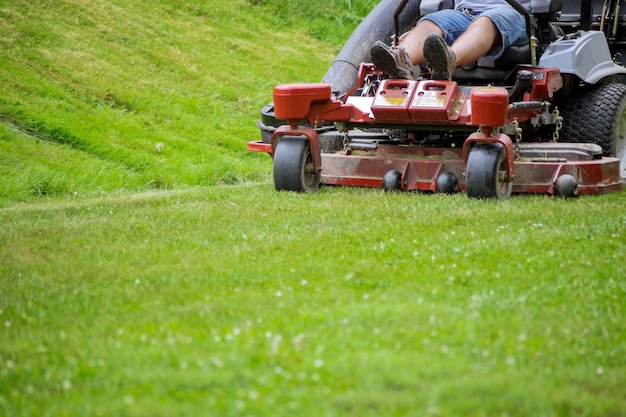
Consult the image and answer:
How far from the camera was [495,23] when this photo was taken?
25.3 ft

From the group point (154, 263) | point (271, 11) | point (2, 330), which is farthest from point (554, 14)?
point (271, 11)

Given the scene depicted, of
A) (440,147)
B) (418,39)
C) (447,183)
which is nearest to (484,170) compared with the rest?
(447,183)

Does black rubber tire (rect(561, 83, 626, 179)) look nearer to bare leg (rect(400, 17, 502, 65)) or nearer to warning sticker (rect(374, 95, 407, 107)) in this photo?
bare leg (rect(400, 17, 502, 65))

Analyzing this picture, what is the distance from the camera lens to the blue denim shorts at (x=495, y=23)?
777cm

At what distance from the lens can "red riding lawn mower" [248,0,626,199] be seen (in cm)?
705

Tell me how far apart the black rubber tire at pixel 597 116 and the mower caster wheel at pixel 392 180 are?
5.81 feet

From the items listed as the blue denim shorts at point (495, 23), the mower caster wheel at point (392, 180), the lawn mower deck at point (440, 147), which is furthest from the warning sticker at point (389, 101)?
the blue denim shorts at point (495, 23)

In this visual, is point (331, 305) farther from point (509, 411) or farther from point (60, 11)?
point (60, 11)


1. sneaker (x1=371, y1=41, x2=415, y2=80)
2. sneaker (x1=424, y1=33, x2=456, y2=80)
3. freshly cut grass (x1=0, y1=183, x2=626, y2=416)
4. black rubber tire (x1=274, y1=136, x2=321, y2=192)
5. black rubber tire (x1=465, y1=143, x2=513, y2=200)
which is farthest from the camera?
black rubber tire (x1=274, y1=136, x2=321, y2=192)

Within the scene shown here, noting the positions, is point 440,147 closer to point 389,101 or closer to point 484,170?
point 389,101

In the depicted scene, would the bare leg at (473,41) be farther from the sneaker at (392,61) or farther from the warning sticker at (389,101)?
the warning sticker at (389,101)

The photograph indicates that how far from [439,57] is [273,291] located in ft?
10.6

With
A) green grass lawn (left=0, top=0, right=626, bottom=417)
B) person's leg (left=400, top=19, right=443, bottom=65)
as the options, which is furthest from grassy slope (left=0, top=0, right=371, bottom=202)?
person's leg (left=400, top=19, right=443, bottom=65)

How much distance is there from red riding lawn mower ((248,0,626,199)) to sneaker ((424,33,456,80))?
11 centimetres
